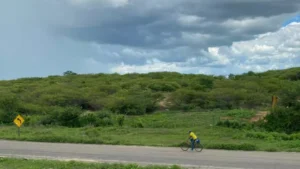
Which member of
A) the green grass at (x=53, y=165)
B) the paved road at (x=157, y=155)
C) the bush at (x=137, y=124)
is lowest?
the paved road at (x=157, y=155)

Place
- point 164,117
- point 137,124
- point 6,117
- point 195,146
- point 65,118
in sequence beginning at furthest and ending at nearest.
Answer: point 6,117
point 164,117
point 65,118
point 137,124
point 195,146

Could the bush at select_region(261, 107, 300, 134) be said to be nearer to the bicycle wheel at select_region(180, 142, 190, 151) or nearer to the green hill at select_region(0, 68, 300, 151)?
the green hill at select_region(0, 68, 300, 151)

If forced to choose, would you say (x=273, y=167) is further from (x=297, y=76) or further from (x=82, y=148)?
(x=297, y=76)

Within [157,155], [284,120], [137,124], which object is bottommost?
[157,155]

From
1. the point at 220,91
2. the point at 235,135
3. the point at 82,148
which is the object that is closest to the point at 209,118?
the point at 235,135

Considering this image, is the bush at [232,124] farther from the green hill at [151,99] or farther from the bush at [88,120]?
the bush at [88,120]

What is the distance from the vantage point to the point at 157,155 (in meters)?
15.9

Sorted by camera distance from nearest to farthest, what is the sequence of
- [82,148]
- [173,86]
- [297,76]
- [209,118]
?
1. [82,148]
2. [209,118]
3. [173,86]
4. [297,76]

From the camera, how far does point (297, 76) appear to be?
6291 cm

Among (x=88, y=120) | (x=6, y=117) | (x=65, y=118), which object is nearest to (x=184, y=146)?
(x=88, y=120)

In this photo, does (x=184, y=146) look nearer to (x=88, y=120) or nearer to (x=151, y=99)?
(x=88, y=120)

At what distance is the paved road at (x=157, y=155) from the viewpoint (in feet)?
44.3

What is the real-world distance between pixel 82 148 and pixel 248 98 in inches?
945

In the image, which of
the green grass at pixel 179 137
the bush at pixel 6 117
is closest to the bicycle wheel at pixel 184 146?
the green grass at pixel 179 137
